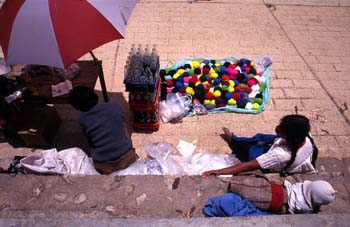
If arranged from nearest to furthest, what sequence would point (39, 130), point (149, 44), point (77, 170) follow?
point (77, 170) < point (39, 130) < point (149, 44)

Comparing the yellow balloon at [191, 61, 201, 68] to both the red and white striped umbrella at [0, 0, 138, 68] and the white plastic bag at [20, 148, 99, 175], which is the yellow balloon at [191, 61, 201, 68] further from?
the white plastic bag at [20, 148, 99, 175]

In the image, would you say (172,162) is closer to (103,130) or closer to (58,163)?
(103,130)

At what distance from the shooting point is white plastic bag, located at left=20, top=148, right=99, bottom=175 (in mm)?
2935

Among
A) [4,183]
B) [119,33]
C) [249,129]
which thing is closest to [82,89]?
[119,33]

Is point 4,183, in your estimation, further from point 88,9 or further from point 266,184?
point 266,184

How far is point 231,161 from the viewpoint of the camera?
3.59 metres

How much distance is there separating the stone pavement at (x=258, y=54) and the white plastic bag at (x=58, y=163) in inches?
4.8

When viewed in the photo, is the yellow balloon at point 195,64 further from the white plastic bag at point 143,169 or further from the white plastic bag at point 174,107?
the white plastic bag at point 143,169

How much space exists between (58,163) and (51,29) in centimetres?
146

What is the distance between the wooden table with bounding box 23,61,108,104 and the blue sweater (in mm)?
801

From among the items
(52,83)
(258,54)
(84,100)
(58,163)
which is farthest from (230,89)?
(58,163)

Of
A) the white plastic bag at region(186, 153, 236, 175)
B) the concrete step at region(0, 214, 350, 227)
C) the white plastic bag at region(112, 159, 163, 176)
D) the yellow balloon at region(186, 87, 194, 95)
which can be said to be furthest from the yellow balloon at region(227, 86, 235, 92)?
the concrete step at region(0, 214, 350, 227)

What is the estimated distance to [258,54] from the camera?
586 cm

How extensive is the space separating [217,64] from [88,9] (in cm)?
306
